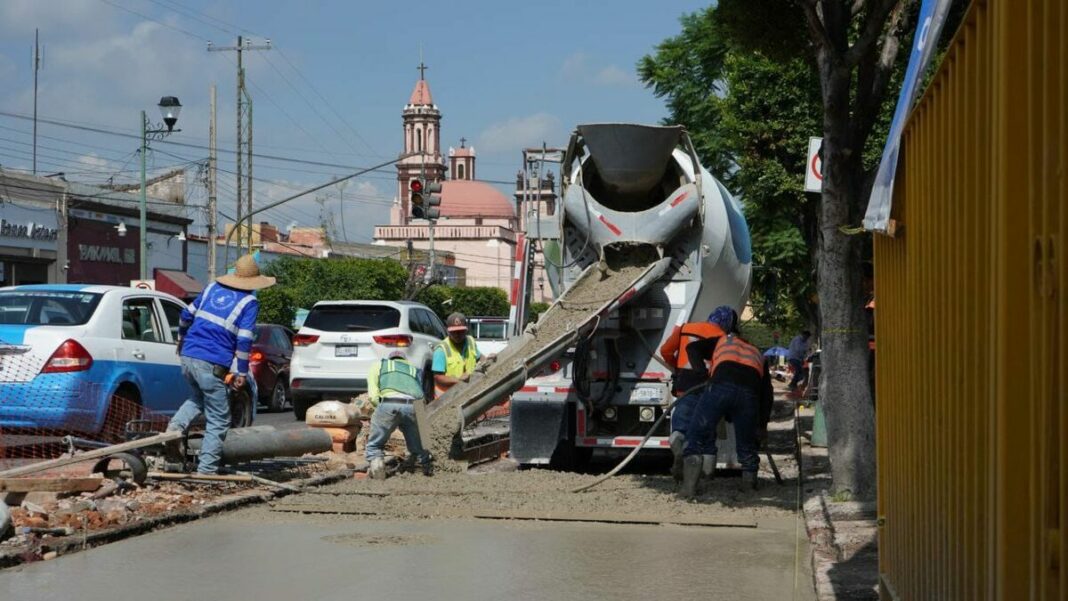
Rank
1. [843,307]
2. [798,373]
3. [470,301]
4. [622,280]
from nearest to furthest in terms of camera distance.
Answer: [843,307] → [622,280] → [798,373] → [470,301]

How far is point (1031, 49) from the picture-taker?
8.87 feet

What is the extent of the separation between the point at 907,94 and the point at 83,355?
27.4 ft

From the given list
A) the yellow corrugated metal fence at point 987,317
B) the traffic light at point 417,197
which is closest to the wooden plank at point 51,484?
the yellow corrugated metal fence at point 987,317

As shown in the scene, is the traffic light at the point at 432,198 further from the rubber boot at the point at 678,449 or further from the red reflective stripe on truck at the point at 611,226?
the rubber boot at the point at 678,449

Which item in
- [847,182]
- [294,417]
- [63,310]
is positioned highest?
[847,182]

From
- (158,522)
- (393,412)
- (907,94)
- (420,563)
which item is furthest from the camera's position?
(393,412)

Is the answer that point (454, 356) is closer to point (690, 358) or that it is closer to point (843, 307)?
point (690, 358)

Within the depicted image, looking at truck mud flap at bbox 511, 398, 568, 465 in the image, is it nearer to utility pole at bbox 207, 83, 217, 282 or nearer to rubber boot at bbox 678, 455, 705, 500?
rubber boot at bbox 678, 455, 705, 500

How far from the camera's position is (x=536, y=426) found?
1304 cm

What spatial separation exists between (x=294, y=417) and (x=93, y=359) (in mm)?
11694

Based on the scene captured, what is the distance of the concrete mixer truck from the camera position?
13.0 m

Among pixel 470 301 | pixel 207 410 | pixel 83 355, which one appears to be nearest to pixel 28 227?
pixel 83 355

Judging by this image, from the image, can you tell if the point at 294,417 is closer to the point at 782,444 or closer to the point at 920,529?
the point at 782,444

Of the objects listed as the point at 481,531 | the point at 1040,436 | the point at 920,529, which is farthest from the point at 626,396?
the point at 1040,436
